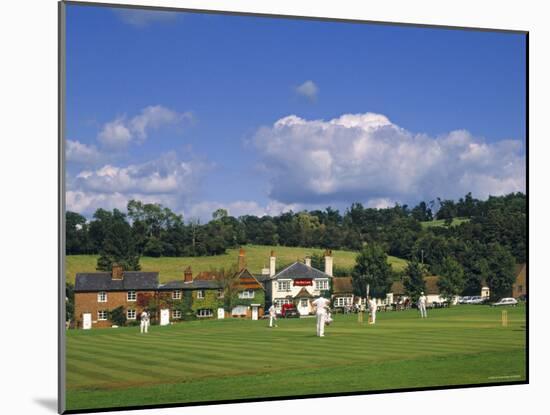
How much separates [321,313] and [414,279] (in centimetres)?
166

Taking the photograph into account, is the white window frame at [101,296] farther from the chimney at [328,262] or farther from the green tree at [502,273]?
the green tree at [502,273]

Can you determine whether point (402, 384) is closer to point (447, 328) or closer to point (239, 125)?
point (447, 328)

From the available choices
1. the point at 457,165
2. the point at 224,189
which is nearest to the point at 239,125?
the point at 224,189

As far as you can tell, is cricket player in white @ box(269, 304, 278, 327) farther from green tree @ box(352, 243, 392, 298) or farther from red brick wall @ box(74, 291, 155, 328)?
red brick wall @ box(74, 291, 155, 328)

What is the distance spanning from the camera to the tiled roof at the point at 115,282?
14492 millimetres

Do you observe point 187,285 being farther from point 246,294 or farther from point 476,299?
point 476,299

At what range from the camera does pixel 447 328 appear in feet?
55.7

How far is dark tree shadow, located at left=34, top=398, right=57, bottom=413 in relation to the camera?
1423 centimetres

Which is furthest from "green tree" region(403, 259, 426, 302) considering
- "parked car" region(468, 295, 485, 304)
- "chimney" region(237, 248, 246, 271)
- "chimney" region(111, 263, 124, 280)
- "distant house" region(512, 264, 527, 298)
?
"chimney" region(111, 263, 124, 280)

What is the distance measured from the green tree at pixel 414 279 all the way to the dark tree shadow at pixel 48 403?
5.69m

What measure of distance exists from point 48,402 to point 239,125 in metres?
4.72

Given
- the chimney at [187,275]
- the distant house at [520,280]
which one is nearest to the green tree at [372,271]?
the distant house at [520,280]

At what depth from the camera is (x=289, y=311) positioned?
16.1m

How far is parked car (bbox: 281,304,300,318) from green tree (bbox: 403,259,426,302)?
1858 mm
